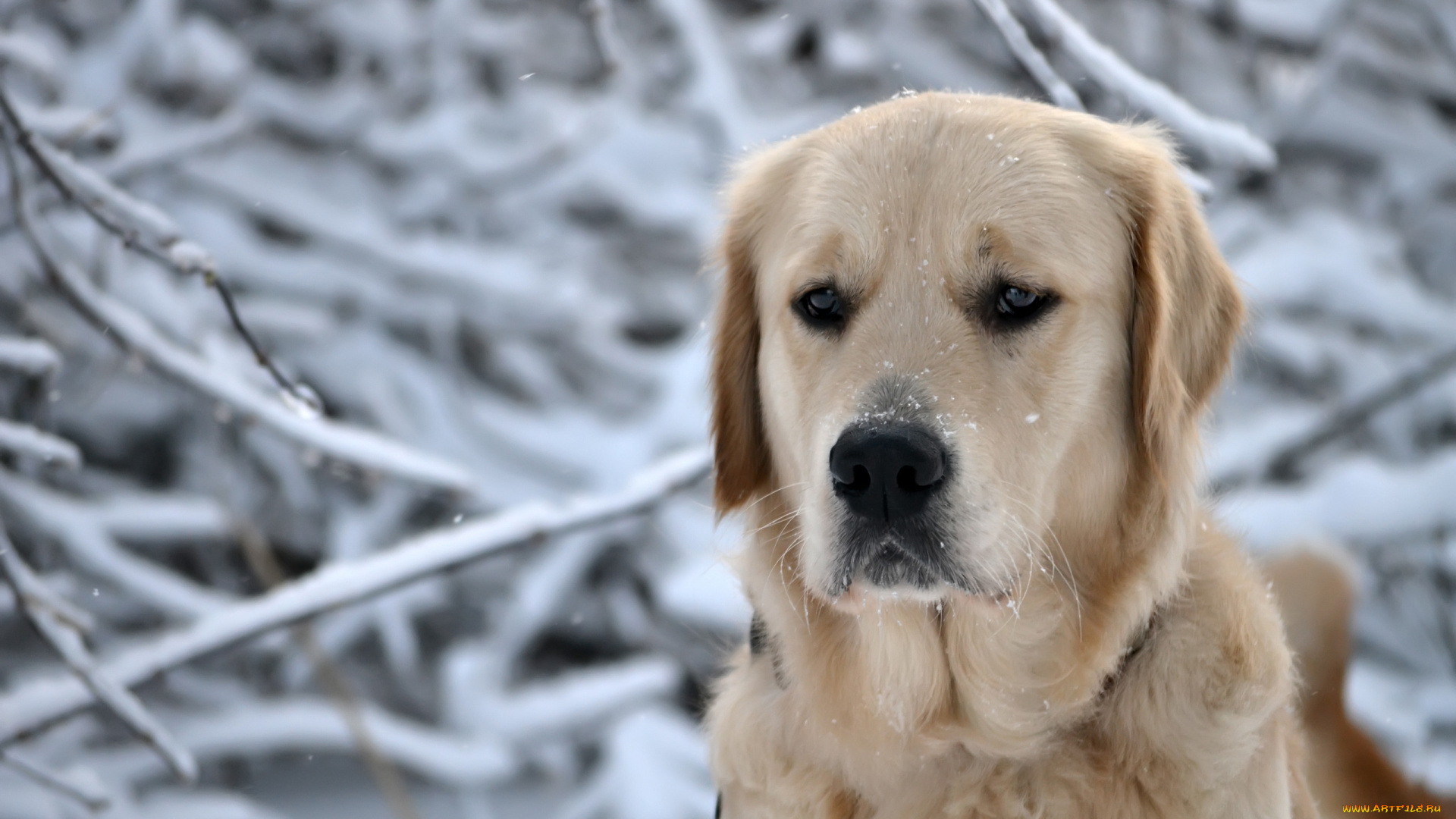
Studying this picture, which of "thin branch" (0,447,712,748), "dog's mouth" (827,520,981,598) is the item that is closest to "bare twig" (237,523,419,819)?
"thin branch" (0,447,712,748)

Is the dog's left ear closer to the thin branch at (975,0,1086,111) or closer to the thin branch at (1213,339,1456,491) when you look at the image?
the thin branch at (975,0,1086,111)

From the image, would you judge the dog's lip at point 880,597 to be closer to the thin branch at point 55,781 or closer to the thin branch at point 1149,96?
the thin branch at point 1149,96

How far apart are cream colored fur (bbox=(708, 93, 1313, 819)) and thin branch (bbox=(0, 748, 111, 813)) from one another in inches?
53.3

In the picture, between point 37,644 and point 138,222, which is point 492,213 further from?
point 138,222

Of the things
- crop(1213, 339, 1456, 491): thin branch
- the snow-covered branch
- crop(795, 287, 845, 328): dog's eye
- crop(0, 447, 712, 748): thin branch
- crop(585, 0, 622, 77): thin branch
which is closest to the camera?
crop(795, 287, 845, 328): dog's eye

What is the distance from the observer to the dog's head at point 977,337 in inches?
A: 70.5

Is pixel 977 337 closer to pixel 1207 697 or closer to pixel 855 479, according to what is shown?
pixel 855 479

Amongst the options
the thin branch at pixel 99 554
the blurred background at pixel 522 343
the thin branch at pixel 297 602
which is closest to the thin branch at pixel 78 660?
the thin branch at pixel 297 602

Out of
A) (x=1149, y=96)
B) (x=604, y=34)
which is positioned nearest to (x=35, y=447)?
(x=604, y=34)

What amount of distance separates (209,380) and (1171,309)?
2.17 m

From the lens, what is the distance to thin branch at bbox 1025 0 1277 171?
2088mm

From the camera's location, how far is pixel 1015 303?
1.96 m

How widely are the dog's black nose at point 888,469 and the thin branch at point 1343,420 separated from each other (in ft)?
12.3

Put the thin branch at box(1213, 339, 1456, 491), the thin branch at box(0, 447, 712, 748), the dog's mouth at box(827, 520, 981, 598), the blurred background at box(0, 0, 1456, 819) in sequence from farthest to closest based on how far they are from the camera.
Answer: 1. the thin branch at box(1213, 339, 1456, 491)
2. the blurred background at box(0, 0, 1456, 819)
3. the thin branch at box(0, 447, 712, 748)
4. the dog's mouth at box(827, 520, 981, 598)
